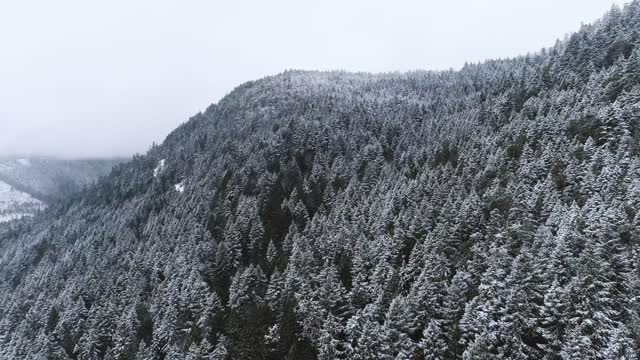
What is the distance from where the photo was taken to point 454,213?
7819 centimetres

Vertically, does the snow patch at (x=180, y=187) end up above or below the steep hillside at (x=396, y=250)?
above

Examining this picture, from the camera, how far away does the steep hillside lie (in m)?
50.9

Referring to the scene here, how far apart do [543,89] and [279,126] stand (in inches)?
4054

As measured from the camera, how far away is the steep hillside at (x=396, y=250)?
50.9 metres

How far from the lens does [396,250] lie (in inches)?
3068

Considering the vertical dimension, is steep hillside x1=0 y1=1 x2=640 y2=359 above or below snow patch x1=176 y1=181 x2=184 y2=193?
below

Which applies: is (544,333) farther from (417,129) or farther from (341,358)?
(417,129)

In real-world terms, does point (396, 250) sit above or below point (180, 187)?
below

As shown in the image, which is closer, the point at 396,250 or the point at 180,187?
the point at 396,250

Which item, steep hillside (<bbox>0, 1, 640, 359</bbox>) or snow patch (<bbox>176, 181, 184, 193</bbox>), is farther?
snow patch (<bbox>176, 181, 184, 193</bbox>)

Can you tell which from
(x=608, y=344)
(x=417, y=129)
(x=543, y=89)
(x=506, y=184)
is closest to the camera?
(x=608, y=344)

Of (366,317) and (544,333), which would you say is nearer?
(544,333)

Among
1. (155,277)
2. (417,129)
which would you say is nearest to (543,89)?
(417,129)

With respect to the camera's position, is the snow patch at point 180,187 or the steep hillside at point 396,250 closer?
the steep hillside at point 396,250
